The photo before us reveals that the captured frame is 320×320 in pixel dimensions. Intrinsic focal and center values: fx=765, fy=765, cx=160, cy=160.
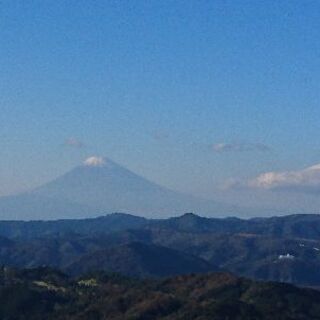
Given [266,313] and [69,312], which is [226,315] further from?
[69,312]

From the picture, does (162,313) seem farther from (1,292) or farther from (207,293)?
(1,292)

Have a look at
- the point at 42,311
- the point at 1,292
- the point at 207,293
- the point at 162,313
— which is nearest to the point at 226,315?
the point at 162,313

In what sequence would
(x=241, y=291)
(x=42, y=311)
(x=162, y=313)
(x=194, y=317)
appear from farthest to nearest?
(x=241, y=291) < (x=42, y=311) < (x=162, y=313) < (x=194, y=317)

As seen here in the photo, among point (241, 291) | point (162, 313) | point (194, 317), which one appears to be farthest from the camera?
point (241, 291)

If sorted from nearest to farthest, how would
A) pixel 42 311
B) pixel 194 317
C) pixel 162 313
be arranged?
pixel 194 317, pixel 162 313, pixel 42 311

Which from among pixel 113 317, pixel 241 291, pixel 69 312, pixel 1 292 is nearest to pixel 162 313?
pixel 113 317

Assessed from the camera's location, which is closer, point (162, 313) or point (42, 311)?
point (162, 313)

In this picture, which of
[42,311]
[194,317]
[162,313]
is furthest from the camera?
[42,311]

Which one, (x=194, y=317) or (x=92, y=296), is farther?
(x=92, y=296)
